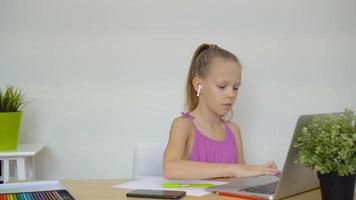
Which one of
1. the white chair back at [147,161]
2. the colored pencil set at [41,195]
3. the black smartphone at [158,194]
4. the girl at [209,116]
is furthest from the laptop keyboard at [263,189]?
the white chair back at [147,161]

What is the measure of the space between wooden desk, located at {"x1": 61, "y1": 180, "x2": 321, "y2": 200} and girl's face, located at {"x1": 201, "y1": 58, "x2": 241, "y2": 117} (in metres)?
0.51

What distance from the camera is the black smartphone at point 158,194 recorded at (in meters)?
1.06

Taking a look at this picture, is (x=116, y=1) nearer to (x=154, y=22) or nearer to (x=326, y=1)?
(x=154, y=22)

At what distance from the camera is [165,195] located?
3.48 feet

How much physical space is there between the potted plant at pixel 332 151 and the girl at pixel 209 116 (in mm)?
633

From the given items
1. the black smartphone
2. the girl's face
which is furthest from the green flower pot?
the black smartphone

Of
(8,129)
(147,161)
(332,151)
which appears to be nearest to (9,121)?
(8,129)

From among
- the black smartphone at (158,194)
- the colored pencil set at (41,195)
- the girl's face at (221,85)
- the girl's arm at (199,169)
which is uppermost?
the girl's face at (221,85)

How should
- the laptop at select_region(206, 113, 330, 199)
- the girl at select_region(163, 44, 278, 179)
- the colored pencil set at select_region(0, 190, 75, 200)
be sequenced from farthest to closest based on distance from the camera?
the girl at select_region(163, 44, 278, 179)
the colored pencil set at select_region(0, 190, 75, 200)
the laptop at select_region(206, 113, 330, 199)

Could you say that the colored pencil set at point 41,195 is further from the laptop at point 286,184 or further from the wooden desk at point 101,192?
the laptop at point 286,184

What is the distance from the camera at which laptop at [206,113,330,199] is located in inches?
37.7

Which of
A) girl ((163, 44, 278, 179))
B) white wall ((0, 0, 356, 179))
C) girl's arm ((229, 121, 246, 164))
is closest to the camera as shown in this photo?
girl ((163, 44, 278, 179))

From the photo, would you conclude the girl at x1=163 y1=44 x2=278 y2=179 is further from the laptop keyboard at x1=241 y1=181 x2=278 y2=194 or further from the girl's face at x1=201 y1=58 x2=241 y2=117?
the laptop keyboard at x1=241 y1=181 x2=278 y2=194

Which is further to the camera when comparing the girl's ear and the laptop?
the girl's ear
